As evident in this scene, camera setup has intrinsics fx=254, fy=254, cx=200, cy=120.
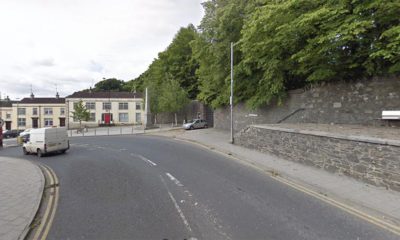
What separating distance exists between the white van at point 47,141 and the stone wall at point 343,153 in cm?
1444

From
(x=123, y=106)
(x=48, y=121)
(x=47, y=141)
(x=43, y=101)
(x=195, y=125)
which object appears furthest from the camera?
(x=43, y=101)

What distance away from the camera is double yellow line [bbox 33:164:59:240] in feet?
16.5

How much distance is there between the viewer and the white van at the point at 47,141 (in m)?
17.4

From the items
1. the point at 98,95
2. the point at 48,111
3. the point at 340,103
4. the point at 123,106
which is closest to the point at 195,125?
the point at 340,103

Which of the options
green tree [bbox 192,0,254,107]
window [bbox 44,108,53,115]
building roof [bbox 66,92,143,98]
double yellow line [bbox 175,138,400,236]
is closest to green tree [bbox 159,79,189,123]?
green tree [bbox 192,0,254,107]

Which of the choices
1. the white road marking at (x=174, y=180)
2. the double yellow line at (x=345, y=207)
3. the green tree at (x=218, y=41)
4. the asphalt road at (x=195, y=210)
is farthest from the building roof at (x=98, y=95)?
the double yellow line at (x=345, y=207)

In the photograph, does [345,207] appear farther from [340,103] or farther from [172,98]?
[172,98]

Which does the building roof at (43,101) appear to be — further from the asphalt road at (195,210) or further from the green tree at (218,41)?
the asphalt road at (195,210)

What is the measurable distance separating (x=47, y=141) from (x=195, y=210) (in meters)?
15.5

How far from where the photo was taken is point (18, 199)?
279 inches

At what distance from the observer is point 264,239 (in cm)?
450

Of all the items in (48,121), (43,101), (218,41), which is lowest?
(48,121)

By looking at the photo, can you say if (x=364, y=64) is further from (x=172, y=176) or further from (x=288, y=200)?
(x=172, y=176)

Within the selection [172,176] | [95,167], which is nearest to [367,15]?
[172,176]
